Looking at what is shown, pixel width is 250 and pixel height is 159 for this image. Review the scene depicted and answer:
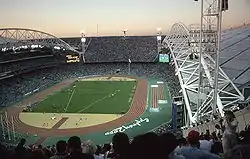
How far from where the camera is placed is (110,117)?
73.4 feet

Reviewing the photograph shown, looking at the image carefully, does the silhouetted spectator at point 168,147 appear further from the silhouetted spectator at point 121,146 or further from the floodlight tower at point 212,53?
the floodlight tower at point 212,53

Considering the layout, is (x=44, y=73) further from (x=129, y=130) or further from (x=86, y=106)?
(x=129, y=130)

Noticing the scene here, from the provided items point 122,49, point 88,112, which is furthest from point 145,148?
point 122,49

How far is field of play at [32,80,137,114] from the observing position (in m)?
24.9

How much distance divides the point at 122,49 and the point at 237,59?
3660 centimetres

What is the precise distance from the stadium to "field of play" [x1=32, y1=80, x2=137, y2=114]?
7 centimetres

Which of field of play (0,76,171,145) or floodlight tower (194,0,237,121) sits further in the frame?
field of play (0,76,171,145)

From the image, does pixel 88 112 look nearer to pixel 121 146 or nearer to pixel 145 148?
pixel 121 146

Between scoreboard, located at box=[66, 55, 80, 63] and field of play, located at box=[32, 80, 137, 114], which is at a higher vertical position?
scoreboard, located at box=[66, 55, 80, 63]

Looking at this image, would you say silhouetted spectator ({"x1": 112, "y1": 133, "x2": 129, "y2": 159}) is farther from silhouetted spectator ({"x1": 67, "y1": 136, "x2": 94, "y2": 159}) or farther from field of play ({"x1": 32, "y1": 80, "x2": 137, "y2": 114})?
field of play ({"x1": 32, "y1": 80, "x2": 137, "y2": 114})

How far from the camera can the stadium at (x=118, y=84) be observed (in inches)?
594

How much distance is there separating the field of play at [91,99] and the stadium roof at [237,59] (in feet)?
26.0

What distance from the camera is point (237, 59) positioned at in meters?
18.1

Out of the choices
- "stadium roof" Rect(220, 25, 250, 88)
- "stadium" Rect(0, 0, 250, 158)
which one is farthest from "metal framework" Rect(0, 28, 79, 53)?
A: "stadium roof" Rect(220, 25, 250, 88)
